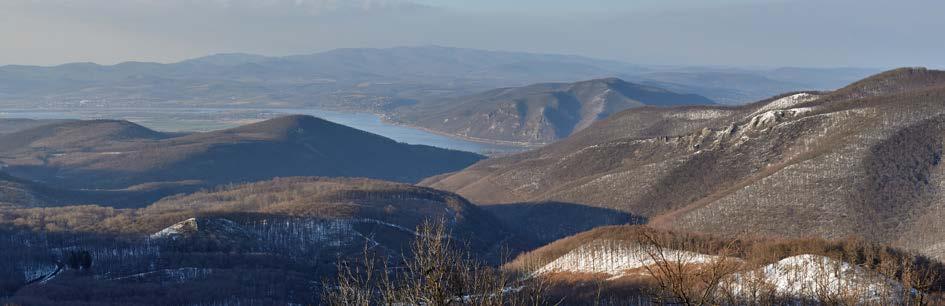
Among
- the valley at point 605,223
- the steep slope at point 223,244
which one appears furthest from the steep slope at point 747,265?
the steep slope at point 223,244

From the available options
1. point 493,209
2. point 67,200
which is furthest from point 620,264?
point 67,200

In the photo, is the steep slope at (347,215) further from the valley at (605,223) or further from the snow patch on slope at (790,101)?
the snow patch on slope at (790,101)

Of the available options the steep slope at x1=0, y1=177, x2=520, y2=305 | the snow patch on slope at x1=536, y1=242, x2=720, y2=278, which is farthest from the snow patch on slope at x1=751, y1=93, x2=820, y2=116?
the snow patch on slope at x1=536, y1=242, x2=720, y2=278

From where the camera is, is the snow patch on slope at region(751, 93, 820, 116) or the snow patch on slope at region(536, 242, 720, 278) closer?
the snow patch on slope at region(536, 242, 720, 278)

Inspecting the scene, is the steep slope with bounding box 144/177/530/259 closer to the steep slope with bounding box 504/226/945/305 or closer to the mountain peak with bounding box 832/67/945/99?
the steep slope with bounding box 504/226/945/305

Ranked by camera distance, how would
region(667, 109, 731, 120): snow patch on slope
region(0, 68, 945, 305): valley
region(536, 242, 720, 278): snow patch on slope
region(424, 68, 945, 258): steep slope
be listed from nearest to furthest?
region(0, 68, 945, 305): valley
region(536, 242, 720, 278): snow patch on slope
region(424, 68, 945, 258): steep slope
region(667, 109, 731, 120): snow patch on slope

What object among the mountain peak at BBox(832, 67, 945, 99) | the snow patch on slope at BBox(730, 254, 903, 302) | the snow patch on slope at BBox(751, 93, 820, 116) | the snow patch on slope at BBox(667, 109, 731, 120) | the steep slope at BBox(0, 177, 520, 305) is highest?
the mountain peak at BBox(832, 67, 945, 99)

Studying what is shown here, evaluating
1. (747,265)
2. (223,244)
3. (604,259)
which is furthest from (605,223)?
(747,265)

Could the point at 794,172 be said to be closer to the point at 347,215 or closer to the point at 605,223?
the point at 605,223

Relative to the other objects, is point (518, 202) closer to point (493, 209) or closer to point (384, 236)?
point (493, 209)
